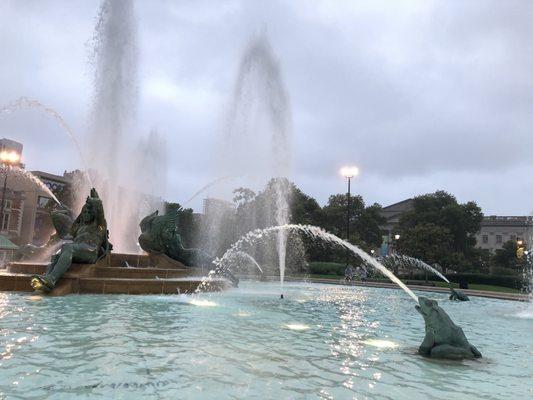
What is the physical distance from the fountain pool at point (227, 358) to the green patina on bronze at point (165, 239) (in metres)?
8.39

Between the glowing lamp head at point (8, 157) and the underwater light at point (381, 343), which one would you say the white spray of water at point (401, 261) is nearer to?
the glowing lamp head at point (8, 157)

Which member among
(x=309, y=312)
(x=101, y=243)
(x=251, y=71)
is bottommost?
(x=309, y=312)

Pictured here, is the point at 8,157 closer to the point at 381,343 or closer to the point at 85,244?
the point at 85,244

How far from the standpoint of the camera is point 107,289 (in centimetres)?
1503

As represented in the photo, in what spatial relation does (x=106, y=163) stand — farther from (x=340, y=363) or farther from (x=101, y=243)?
(x=340, y=363)

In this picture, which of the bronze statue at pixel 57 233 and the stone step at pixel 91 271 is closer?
the stone step at pixel 91 271

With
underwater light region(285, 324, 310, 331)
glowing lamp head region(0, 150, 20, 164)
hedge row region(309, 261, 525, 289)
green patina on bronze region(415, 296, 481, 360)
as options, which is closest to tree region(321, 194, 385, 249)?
hedge row region(309, 261, 525, 289)

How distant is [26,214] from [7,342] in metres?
72.0

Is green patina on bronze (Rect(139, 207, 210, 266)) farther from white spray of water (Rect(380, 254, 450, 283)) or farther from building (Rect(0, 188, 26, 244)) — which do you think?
building (Rect(0, 188, 26, 244))

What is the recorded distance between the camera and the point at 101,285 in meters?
15.0

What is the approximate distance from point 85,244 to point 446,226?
76315 mm

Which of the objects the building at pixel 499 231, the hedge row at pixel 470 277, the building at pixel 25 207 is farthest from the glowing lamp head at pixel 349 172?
the building at pixel 499 231

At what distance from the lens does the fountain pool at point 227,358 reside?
17.4 feet

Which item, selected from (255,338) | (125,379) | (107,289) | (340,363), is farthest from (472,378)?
(107,289)
